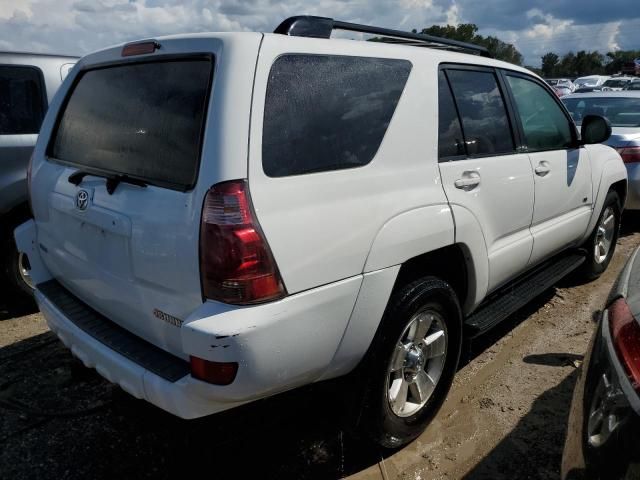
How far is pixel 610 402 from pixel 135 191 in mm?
1770

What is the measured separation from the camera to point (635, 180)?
6.03m

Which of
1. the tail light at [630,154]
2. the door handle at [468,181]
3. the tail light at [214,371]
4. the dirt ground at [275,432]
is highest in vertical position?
the door handle at [468,181]

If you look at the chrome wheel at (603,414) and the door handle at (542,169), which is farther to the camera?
the door handle at (542,169)

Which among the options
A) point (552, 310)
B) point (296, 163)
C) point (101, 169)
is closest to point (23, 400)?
point (101, 169)

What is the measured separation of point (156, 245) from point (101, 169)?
0.65 meters

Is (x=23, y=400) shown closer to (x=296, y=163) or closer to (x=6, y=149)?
(x=6, y=149)

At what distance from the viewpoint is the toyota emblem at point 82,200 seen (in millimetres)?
2359

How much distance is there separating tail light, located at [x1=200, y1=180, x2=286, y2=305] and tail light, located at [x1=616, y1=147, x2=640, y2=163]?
5534 millimetres

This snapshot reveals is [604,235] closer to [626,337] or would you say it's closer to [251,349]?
[626,337]

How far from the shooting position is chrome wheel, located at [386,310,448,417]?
260 centimetres

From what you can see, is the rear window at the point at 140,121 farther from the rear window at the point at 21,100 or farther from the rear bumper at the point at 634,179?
the rear bumper at the point at 634,179

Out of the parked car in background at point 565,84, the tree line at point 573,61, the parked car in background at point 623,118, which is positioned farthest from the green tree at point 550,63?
the parked car in background at point 623,118

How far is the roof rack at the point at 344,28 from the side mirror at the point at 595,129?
3.78 ft

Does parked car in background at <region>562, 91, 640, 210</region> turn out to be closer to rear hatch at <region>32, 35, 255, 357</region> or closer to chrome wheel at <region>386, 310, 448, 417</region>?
chrome wheel at <region>386, 310, 448, 417</region>
